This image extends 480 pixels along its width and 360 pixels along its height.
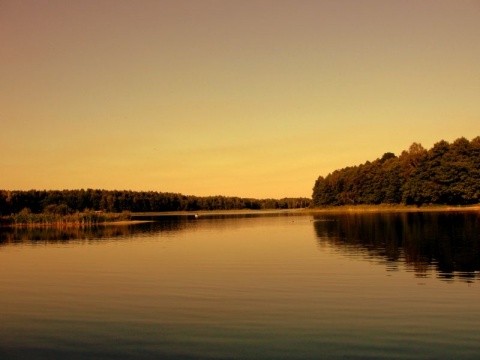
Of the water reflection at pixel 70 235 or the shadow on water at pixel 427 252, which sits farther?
the water reflection at pixel 70 235

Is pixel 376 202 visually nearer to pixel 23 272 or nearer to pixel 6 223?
pixel 6 223

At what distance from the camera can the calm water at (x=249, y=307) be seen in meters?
15.4

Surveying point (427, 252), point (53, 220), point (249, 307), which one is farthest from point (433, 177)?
point (249, 307)

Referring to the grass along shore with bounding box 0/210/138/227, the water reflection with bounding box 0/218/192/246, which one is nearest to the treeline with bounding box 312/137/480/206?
the water reflection with bounding box 0/218/192/246

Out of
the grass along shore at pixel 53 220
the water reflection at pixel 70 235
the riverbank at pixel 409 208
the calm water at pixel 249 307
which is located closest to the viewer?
the calm water at pixel 249 307

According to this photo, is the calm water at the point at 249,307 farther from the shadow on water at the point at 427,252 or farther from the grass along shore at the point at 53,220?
the grass along shore at the point at 53,220

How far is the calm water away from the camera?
50.5 feet

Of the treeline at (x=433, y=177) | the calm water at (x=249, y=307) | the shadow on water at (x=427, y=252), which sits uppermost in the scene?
the treeline at (x=433, y=177)

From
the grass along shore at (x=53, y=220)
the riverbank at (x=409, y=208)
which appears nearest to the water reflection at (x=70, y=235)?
the grass along shore at (x=53, y=220)

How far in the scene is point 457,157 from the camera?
13975cm

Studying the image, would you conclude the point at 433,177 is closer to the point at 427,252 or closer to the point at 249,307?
the point at 427,252

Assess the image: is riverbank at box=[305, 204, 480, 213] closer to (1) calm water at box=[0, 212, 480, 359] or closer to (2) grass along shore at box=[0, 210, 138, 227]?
(2) grass along shore at box=[0, 210, 138, 227]

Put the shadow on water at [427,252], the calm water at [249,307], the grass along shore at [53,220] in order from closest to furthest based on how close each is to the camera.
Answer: the calm water at [249,307] < the shadow on water at [427,252] < the grass along shore at [53,220]

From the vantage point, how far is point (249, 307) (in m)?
21.3
